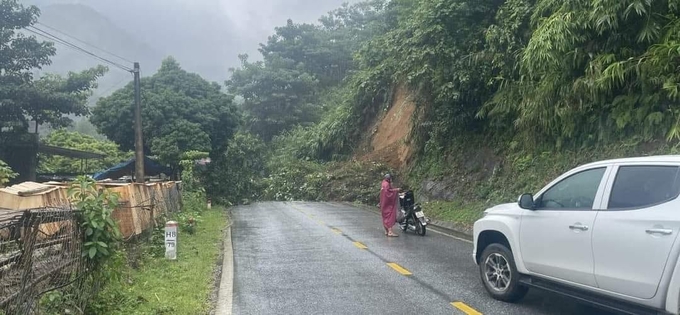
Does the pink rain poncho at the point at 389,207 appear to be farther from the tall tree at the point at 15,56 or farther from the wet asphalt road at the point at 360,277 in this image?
the tall tree at the point at 15,56

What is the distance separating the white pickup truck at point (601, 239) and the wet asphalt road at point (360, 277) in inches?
24.2

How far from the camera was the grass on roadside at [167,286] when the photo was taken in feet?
22.5

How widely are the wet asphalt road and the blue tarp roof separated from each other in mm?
15661

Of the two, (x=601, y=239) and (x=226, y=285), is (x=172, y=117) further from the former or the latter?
(x=601, y=239)

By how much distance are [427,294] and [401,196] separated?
7587mm

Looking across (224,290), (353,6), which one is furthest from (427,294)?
(353,6)

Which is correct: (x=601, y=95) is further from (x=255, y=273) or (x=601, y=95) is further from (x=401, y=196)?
(x=255, y=273)

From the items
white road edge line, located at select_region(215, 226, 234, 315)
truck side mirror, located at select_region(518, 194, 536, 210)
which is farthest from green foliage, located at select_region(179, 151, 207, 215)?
truck side mirror, located at select_region(518, 194, 536, 210)

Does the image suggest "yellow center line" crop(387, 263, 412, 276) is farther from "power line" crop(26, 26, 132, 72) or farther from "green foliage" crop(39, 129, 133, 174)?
"green foliage" crop(39, 129, 133, 174)

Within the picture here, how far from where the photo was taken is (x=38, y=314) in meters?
5.03

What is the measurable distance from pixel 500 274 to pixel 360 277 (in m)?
2.34

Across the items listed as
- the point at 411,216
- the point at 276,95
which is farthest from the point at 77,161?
the point at 411,216

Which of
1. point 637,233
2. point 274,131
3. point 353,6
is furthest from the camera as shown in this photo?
point 353,6

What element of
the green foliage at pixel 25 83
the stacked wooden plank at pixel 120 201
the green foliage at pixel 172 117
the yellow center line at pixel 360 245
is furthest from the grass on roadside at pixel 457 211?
the green foliage at pixel 25 83
